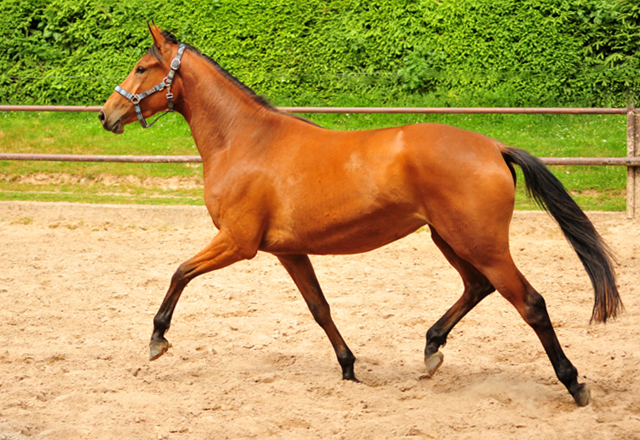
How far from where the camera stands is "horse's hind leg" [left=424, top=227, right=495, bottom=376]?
11.7 ft

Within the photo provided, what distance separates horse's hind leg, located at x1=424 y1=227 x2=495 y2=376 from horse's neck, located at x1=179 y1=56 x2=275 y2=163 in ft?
4.30

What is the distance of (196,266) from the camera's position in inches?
140

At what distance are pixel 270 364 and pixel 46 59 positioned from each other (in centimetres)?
963

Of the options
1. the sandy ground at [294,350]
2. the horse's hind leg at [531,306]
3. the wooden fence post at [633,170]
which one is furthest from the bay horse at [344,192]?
the wooden fence post at [633,170]

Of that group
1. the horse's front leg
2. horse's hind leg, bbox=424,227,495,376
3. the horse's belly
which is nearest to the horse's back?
the horse's belly

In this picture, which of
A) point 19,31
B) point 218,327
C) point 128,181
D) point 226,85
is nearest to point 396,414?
point 218,327

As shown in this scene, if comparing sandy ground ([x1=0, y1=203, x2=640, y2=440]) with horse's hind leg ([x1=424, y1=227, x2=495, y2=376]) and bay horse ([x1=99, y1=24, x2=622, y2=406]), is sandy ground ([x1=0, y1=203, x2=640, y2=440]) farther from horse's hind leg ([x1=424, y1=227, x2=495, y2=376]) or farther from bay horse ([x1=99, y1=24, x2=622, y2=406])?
bay horse ([x1=99, y1=24, x2=622, y2=406])

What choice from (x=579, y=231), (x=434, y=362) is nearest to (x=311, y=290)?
(x=434, y=362)

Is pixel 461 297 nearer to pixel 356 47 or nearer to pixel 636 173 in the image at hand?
pixel 636 173

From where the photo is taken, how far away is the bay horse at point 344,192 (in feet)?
10.1

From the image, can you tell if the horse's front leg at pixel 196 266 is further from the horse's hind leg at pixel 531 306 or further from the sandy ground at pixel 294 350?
the horse's hind leg at pixel 531 306

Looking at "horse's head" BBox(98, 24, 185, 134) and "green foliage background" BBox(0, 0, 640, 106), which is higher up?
"horse's head" BBox(98, 24, 185, 134)

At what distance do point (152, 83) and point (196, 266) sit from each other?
1207mm

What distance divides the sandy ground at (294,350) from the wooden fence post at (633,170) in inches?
8.7
